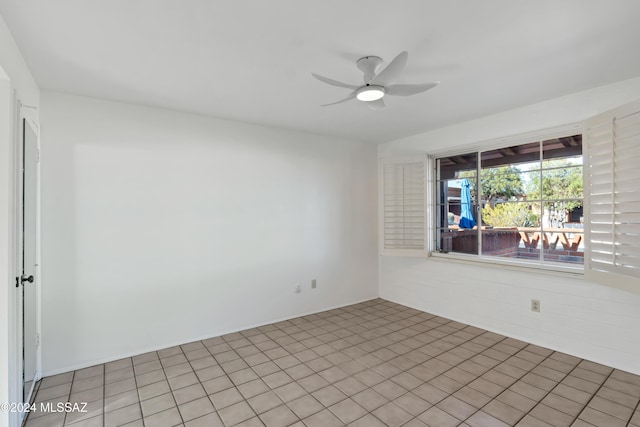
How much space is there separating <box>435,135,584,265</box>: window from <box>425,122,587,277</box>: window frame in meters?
0.05

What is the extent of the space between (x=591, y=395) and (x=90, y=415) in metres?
3.56

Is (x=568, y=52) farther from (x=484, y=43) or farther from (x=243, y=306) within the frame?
(x=243, y=306)

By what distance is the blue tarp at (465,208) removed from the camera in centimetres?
393

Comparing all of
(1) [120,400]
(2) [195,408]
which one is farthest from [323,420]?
(1) [120,400]

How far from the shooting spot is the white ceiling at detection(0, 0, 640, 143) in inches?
67.2

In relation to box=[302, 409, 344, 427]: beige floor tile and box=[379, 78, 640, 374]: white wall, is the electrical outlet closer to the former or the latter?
box=[379, 78, 640, 374]: white wall

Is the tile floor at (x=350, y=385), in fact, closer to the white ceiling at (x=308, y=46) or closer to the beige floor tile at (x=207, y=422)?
the beige floor tile at (x=207, y=422)

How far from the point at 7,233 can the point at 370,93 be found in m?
2.43

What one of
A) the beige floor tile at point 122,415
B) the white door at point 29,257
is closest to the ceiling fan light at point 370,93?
the white door at point 29,257

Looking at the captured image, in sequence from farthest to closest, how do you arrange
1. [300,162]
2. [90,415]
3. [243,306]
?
[300,162] < [243,306] < [90,415]

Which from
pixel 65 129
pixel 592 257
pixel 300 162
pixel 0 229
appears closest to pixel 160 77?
pixel 65 129

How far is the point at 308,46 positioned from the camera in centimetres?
207

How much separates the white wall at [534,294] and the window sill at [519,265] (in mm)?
46

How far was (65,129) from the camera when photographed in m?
2.77
